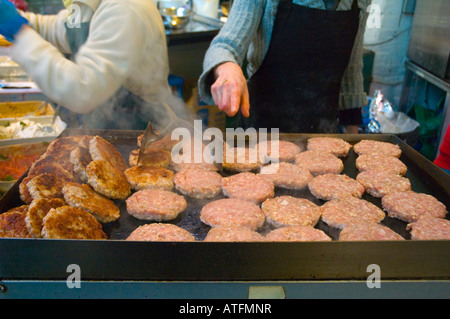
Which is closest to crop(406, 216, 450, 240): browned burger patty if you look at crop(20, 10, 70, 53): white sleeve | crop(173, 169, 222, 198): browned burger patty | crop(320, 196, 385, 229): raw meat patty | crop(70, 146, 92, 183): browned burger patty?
crop(320, 196, 385, 229): raw meat patty

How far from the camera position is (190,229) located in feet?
6.50

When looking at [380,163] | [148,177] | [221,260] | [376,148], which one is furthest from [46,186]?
[376,148]

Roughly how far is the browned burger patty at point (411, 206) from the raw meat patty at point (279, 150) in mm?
739

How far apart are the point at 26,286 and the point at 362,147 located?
7.66 feet

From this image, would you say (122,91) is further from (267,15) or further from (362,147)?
(362,147)

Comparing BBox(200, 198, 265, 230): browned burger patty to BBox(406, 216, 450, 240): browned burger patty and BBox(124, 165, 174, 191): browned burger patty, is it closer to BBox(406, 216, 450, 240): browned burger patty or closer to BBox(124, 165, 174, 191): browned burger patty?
BBox(124, 165, 174, 191): browned burger patty

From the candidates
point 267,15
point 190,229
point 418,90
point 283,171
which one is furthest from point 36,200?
point 418,90

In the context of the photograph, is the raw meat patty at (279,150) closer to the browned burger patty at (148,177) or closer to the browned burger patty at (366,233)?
the browned burger patty at (148,177)

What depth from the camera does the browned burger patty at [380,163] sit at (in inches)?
98.7

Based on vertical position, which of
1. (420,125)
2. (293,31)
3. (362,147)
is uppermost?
(293,31)

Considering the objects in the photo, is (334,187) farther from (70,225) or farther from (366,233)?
(70,225)

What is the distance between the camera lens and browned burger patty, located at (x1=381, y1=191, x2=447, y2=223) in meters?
2.04

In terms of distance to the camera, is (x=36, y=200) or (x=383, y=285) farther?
(x=36, y=200)

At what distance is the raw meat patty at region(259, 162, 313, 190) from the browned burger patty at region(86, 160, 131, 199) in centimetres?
90
